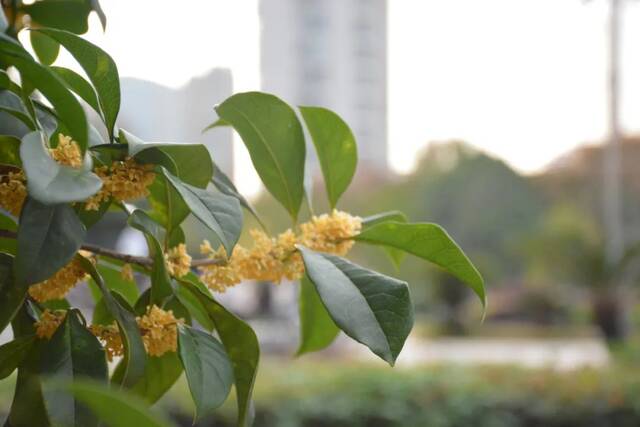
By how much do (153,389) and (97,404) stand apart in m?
0.30

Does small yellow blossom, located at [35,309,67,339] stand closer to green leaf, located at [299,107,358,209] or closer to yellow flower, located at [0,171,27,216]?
yellow flower, located at [0,171,27,216]

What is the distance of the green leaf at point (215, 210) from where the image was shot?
1.23 feet

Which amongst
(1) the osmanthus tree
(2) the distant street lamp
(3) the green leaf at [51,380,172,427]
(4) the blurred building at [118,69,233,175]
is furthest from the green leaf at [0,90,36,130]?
(4) the blurred building at [118,69,233,175]

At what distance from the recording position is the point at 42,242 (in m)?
0.33

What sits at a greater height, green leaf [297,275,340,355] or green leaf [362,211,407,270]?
green leaf [362,211,407,270]

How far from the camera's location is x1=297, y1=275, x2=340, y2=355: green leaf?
593 millimetres

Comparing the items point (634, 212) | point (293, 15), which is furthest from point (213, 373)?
point (293, 15)

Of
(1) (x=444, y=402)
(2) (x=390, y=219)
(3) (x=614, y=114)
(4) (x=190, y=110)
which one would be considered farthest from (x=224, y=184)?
(4) (x=190, y=110)

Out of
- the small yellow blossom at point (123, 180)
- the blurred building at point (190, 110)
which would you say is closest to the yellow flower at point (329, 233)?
the small yellow blossom at point (123, 180)

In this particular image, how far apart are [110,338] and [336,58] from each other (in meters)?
28.0

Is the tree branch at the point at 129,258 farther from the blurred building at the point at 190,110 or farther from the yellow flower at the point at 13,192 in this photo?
the blurred building at the point at 190,110

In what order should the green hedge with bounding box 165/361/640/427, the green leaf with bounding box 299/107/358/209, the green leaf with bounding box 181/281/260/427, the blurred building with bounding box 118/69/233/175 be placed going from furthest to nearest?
the blurred building with bounding box 118/69/233/175, the green hedge with bounding box 165/361/640/427, the green leaf with bounding box 299/107/358/209, the green leaf with bounding box 181/281/260/427

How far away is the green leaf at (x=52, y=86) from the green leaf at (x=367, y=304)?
4.8 inches

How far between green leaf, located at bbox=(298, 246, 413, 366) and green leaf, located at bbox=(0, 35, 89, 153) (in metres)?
0.12
